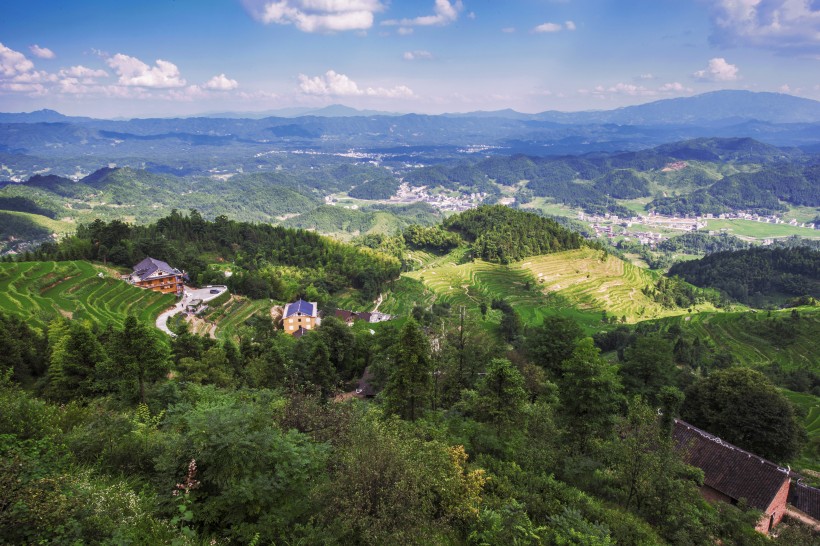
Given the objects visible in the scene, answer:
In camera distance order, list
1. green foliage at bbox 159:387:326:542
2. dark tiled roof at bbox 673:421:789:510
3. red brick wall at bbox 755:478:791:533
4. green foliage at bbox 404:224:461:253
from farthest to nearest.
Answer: green foliage at bbox 404:224:461:253 → dark tiled roof at bbox 673:421:789:510 → red brick wall at bbox 755:478:791:533 → green foliage at bbox 159:387:326:542

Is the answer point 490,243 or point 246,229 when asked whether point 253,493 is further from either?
point 490,243

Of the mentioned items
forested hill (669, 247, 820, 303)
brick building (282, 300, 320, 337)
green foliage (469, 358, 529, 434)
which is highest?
green foliage (469, 358, 529, 434)

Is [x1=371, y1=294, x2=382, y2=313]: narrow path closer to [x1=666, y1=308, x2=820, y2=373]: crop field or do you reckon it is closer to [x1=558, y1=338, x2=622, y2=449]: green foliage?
[x1=666, y1=308, x2=820, y2=373]: crop field

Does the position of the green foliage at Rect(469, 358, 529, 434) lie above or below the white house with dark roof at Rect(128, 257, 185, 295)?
above

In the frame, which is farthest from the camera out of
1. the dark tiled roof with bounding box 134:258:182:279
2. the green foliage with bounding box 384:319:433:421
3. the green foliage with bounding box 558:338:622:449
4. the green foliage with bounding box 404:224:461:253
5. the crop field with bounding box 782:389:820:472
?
the green foliage with bounding box 404:224:461:253

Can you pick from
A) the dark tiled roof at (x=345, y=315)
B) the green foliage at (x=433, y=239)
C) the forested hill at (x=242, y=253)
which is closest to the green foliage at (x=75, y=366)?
the forested hill at (x=242, y=253)

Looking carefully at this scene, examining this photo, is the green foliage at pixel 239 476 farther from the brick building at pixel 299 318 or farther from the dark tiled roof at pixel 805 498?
the brick building at pixel 299 318

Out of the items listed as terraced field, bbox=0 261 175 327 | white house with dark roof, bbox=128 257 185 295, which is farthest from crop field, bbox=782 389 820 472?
white house with dark roof, bbox=128 257 185 295

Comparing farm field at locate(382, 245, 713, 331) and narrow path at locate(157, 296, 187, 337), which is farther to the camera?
farm field at locate(382, 245, 713, 331)
